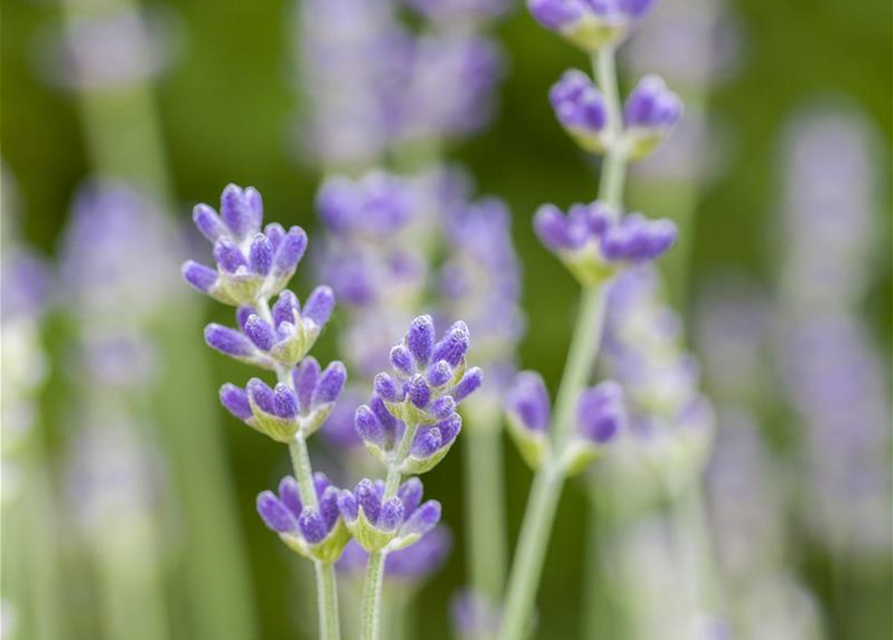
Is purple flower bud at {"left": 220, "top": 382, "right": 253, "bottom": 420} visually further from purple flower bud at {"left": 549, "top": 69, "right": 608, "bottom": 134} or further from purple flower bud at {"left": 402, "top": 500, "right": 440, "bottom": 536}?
purple flower bud at {"left": 549, "top": 69, "right": 608, "bottom": 134}

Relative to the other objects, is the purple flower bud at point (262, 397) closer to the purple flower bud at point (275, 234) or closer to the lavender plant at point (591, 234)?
the purple flower bud at point (275, 234)

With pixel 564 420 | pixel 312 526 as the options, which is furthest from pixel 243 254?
pixel 564 420

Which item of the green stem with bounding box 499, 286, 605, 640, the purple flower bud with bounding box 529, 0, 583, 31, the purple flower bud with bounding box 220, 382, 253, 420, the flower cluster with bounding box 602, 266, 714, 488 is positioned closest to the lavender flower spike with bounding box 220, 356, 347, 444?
the purple flower bud with bounding box 220, 382, 253, 420

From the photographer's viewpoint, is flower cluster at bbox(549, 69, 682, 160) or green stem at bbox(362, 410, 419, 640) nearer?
green stem at bbox(362, 410, 419, 640)

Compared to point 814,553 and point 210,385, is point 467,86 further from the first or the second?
point 814,553

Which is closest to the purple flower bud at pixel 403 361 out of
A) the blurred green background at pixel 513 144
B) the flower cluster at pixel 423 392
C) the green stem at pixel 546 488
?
the flower cluster at pixel 423 392

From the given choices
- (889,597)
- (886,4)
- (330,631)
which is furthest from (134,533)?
(886,4)

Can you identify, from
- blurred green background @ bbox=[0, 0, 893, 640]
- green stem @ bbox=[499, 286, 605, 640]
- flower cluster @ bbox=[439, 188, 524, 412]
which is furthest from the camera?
blurred green background @ bbox=[0, 0, 893, 640]
